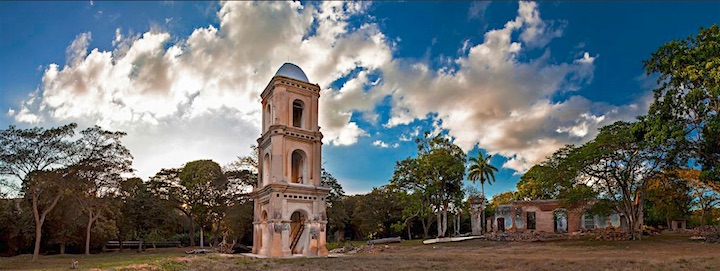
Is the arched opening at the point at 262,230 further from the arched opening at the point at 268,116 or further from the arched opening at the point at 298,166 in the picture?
the arched opening at the point at 268,116

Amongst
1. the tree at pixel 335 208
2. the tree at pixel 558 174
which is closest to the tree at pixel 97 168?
the tree at pixel 335 208

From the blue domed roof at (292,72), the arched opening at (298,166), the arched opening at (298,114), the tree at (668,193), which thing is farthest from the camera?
the tree at (668,193)

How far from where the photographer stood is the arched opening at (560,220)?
4366 cm

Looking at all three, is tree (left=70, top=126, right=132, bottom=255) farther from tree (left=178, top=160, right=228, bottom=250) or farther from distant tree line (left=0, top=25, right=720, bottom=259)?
tree (left=178, top=160, right=228, bottom=250)

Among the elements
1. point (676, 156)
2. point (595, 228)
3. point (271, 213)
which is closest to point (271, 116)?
point (271, 213)

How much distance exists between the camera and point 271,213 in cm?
2319

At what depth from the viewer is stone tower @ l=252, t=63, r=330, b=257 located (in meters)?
23.3

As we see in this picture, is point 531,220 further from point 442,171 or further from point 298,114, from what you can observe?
point 298,114

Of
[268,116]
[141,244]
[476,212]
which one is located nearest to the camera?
[268,116]

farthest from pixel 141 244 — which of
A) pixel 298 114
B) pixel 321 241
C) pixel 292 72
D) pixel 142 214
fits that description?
pixel 292 72

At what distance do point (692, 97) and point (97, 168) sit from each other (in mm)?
31724

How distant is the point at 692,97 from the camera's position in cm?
2086

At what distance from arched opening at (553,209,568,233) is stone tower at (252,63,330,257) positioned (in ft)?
90.9

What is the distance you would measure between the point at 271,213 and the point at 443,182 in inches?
816
